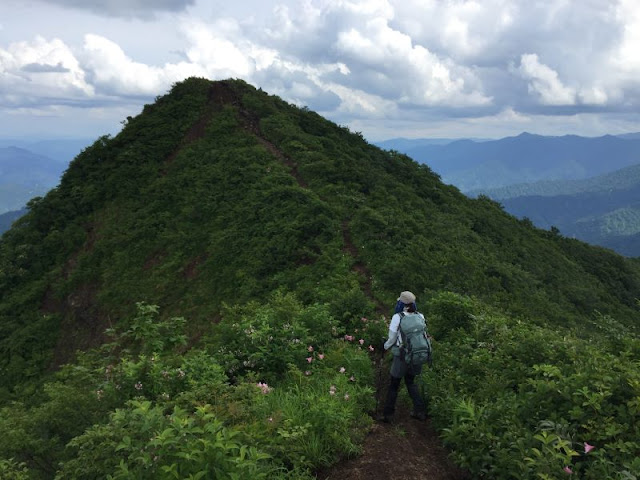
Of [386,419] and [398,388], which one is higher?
[398,388]

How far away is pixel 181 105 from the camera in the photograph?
34969 mm

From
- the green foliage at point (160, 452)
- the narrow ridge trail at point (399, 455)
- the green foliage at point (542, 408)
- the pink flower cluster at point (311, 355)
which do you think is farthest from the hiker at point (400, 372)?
the green foliage at point (160, 452)

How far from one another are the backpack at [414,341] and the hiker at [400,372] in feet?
0.23

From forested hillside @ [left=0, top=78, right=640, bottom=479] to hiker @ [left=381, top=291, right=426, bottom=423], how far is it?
34 centimetres

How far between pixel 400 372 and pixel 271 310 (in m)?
4.05

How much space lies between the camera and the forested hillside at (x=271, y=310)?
488 centimetres

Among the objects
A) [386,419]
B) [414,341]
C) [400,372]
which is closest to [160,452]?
[386,419]

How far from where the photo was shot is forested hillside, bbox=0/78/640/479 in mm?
4875

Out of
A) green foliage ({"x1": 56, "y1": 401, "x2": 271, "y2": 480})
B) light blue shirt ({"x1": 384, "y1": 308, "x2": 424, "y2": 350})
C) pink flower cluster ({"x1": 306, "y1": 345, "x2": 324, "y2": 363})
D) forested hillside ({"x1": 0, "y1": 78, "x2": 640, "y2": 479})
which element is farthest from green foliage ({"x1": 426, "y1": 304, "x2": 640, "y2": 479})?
green foliage ({"x1": 56, "y1": 401, "x2": 271, "y2": 480})

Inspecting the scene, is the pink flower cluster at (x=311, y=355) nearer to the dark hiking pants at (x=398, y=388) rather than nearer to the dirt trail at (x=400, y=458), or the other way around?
the dark hiking pants at (x=398, y=388)

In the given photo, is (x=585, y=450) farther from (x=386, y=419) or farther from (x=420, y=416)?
(x=386, y=419)

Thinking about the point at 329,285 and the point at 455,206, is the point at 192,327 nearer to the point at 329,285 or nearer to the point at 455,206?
the point at 329,285

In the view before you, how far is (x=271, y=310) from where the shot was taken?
10.1 meters

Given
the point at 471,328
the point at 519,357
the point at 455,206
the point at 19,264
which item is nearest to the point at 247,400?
the point at 519,357
